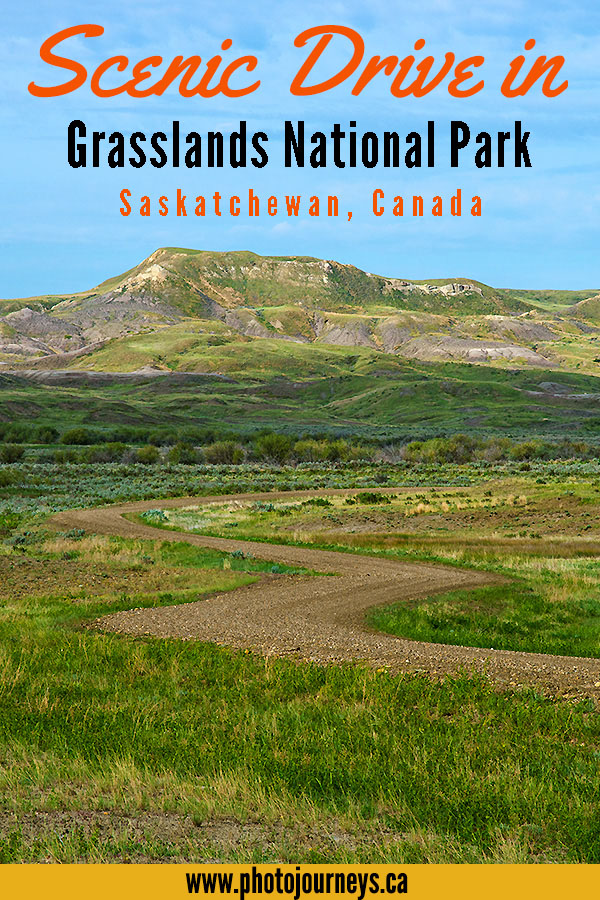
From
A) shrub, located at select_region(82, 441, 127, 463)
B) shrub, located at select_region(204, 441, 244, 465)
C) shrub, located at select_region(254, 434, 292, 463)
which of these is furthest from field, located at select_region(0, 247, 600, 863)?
shrub, located at select_region(204, 441, 244, 465)

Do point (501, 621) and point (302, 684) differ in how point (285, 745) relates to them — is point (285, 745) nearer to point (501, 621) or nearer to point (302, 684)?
point (302, 684)

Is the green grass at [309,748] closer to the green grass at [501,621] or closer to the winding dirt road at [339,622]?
the winding dirt road at [339,622]

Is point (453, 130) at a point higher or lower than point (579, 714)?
higher

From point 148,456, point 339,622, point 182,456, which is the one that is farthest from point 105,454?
point 339,622

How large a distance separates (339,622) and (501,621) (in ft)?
17.4

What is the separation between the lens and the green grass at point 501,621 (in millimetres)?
19953

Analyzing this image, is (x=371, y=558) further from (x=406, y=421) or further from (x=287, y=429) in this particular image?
(x=406, y=421)

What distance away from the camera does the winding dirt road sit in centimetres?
1377

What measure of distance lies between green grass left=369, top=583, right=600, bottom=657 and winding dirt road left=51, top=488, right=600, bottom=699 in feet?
3.24

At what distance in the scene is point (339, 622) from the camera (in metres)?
19.9

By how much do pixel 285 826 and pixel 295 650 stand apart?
8155 mm

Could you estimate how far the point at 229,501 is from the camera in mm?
55062

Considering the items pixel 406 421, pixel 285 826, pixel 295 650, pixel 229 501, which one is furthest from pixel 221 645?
pixel 406 421
